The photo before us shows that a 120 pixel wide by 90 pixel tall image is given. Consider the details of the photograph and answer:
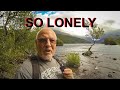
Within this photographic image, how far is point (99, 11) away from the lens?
4.09 metres

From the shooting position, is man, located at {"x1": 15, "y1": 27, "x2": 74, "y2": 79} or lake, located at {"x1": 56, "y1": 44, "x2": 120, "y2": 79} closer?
man, located at {"x1": 15, "y1": 27, "x2": 74, "y2": 79}

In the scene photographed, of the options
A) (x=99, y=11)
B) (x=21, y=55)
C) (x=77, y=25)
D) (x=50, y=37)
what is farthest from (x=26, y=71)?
(x=99, y=11)

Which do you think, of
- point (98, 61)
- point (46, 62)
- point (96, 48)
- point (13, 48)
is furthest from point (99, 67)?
point (13, 48)

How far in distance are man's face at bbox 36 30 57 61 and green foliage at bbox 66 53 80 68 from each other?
26 centimetres

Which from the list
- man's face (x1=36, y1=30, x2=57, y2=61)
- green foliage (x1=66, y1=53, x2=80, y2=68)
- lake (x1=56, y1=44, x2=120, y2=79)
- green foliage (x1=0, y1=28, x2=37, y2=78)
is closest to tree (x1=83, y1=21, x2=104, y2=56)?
lake (x1=56, y1=44, x2=120, y2=79)

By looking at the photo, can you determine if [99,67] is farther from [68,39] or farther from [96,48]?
[68,39]

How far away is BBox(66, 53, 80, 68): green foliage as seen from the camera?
13.2 ft

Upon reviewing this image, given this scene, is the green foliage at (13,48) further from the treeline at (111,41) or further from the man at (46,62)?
the treeline at (111,41)

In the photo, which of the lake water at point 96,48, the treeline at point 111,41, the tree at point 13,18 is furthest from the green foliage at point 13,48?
the treeline at point 111,41

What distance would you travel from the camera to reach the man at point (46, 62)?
12.9ft

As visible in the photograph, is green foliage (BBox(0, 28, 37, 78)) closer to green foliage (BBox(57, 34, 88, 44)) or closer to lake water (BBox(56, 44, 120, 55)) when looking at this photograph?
green foliage (BBox(57, 34, 88, 44))

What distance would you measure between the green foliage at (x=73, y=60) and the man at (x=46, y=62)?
0.32ft

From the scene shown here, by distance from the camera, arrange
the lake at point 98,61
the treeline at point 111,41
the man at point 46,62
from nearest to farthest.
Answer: the man at point 46,62 < the lake at point 98,61 < the treeline at point 111,41

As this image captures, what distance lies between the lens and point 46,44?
4.00m
